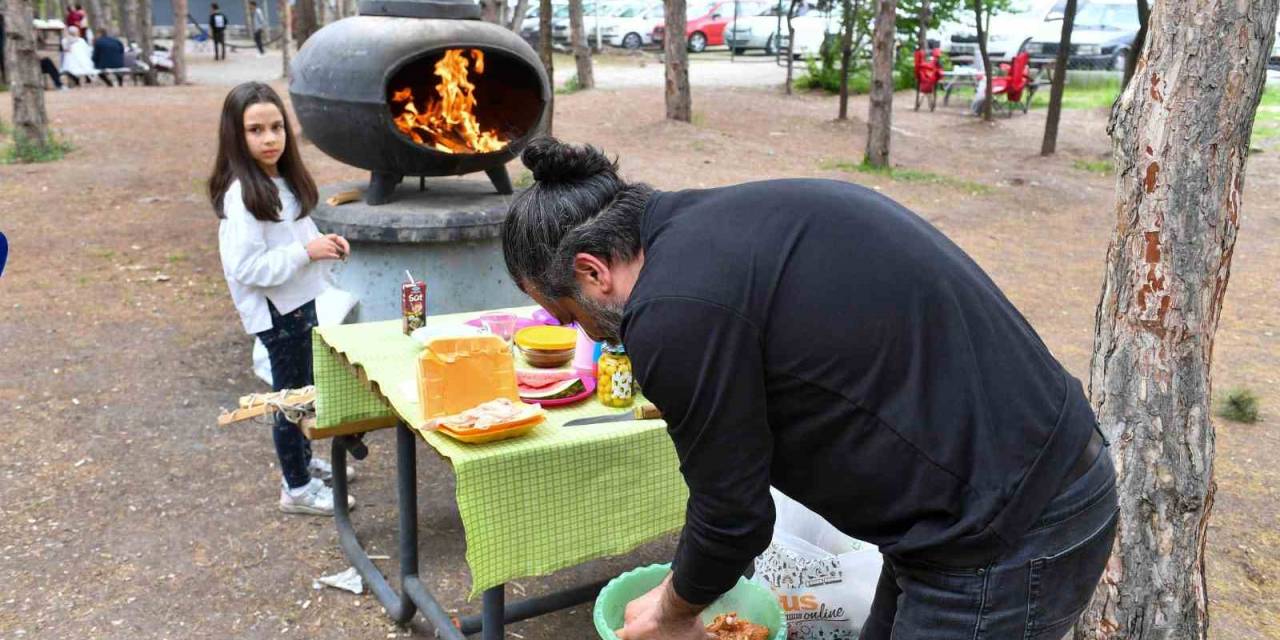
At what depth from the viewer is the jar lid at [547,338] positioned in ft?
9.75

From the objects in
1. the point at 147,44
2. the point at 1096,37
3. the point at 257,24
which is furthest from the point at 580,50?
the point at 257,24

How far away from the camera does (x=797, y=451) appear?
5.31 feet

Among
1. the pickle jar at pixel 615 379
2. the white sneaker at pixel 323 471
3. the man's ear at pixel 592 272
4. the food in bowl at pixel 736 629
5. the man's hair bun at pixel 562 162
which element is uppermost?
the man's hair bun at pixel 562 162

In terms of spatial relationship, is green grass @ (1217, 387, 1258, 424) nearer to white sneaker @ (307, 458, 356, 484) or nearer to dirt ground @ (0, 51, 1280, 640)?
dirt ground @ (0, 51, 1280, 640)

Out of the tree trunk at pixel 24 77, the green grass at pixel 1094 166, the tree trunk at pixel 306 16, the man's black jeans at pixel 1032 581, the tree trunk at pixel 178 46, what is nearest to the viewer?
the man's black jeans at pixel 1032 581

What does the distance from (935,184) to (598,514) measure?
26.9ft

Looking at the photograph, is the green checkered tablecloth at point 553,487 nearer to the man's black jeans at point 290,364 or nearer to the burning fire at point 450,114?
the man's black jeans at point 290,364

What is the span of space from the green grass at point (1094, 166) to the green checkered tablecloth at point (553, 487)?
9870 mm

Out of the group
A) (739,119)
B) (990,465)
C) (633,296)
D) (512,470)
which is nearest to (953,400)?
(990,465)

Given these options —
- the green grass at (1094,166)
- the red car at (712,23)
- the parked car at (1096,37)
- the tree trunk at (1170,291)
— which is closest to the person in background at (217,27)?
the red car at (712,23)

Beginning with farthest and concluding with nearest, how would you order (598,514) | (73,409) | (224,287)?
(224,287) → (73,409) → (598,514)

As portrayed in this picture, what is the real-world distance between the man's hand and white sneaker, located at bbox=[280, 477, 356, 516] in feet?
6.67

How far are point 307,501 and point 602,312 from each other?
2.43m

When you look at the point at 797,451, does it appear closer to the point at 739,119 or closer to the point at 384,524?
the point at 384,524
